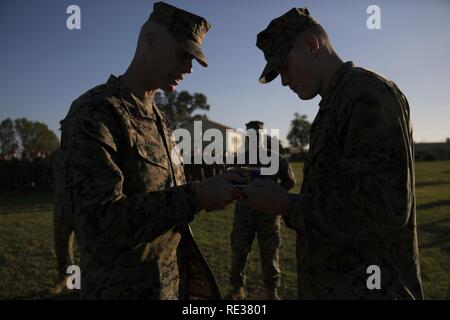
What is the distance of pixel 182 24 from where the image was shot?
2.23 metres

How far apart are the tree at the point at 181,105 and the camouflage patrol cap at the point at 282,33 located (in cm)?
5844

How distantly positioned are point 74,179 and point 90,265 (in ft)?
1.85

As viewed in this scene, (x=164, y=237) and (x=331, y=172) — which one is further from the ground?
(x=331, y=172)

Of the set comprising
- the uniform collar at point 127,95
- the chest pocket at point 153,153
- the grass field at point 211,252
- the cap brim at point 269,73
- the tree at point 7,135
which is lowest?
the grass field at point 211,252

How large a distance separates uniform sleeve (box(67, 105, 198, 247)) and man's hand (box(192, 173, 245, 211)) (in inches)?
5.3

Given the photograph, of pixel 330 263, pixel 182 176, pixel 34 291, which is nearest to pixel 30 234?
pixel 34 291

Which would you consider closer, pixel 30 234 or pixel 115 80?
pixel 115 80

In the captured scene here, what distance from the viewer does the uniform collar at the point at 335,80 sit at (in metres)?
2.05

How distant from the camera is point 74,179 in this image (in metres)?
Result: 1.76

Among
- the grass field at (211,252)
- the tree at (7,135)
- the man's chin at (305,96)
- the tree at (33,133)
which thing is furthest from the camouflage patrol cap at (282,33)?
the tree at (7,135)

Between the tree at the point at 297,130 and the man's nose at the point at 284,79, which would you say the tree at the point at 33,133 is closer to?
the tree at the point at 297,130

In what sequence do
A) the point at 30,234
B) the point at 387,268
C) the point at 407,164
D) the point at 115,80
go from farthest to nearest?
the point at 30,234 → the point at 115,80 → the point at 387,268 → the point at 407,164

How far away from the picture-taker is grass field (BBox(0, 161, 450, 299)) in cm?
562
